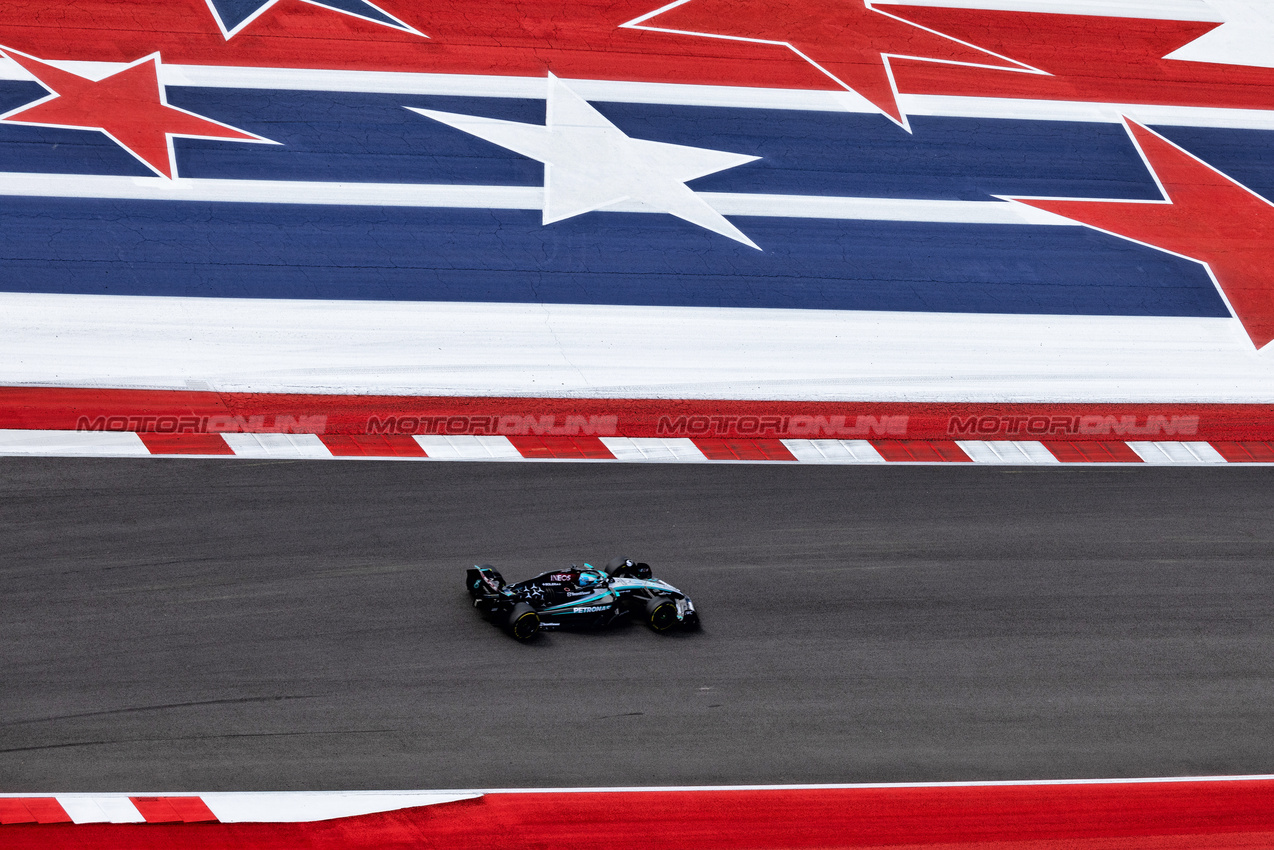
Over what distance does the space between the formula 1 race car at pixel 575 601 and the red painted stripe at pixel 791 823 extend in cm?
199

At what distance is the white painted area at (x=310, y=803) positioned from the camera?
36.0 feet

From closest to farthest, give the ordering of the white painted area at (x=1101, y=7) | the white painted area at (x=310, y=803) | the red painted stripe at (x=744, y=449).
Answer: the white painted area at (x=310, y=803), the red painted stripe at (x=744, y=449), the white painted area at (x=1101, y=7)

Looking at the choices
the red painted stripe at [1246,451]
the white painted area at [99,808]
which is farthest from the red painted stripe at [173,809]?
the red painted stripe at [1246,451]

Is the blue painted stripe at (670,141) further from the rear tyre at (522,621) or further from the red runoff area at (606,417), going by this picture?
the rear tyre at (522,621)

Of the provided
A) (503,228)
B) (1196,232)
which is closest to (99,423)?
(503,228)

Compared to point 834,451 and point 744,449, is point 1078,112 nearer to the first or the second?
point 834,451

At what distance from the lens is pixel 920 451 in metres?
16.5

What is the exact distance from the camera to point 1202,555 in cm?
1522

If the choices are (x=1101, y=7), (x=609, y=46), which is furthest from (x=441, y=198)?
(x=1101, y=7)

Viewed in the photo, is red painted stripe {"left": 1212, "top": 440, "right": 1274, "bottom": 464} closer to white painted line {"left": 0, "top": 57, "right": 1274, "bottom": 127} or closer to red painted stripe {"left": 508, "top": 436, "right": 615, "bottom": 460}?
white painted line {"left": 0, "top": 57, "right": 1274, "bottom": 127}

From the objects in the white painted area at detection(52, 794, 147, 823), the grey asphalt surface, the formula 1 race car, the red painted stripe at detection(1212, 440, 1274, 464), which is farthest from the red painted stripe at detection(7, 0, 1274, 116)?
the white painted area at detection(52, 794, 147, 823)

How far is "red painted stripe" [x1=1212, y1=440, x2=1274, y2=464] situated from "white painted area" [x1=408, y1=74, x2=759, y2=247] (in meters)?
7.18

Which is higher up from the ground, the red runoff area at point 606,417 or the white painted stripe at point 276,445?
the red runoff area at point 606,417

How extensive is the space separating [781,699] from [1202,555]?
6.04m
